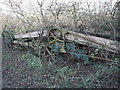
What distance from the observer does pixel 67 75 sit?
4.31 meters

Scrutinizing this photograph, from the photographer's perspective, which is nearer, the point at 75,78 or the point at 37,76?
the point at 75,78

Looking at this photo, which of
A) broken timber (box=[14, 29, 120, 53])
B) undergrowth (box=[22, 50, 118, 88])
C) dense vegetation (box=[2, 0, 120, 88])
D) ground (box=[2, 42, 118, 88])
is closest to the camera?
undergrowth (box=[22, 50, 118, 88])

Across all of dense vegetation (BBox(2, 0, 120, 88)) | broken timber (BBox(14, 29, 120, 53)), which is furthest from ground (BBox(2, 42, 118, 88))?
broken timber (BBox(14, 29, 120, 53))

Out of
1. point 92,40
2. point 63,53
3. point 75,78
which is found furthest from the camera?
point 63,53

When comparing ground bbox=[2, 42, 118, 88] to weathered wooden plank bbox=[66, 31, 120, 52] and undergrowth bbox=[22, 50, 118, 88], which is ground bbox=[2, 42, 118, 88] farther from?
weathered wooden plank bbox=[66, 31, 120, 52]

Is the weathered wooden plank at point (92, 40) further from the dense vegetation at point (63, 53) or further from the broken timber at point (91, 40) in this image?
the dense vegetation at point (63, 53)

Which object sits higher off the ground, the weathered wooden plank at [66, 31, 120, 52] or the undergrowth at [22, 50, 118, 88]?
the weathered wooden plank at [66, 31, 120, 52]

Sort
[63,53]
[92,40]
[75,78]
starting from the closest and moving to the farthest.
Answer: [75,78], [92,40], [63,53]

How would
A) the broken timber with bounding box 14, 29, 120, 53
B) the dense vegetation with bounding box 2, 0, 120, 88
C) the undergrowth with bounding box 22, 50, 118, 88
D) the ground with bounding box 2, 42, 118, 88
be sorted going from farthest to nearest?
the broken timber with bounding box 14, 29, 120, 53 < the dense vegetation with bounding box 2, 0, 120, 88 < the ground with bounding box 2, 42, 118, 88 < the undergrowth with bounding box 22, 50, 118, 88

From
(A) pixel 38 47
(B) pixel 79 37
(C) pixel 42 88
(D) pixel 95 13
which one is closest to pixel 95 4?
(D) pixel 95 13

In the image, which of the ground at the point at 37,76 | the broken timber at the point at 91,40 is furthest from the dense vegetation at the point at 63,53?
the broken timber at the point at 91,40

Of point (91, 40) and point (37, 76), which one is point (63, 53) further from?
point (37, 76)

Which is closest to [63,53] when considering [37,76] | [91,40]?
[91,40]

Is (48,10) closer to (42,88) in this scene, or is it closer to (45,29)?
(45,29)
